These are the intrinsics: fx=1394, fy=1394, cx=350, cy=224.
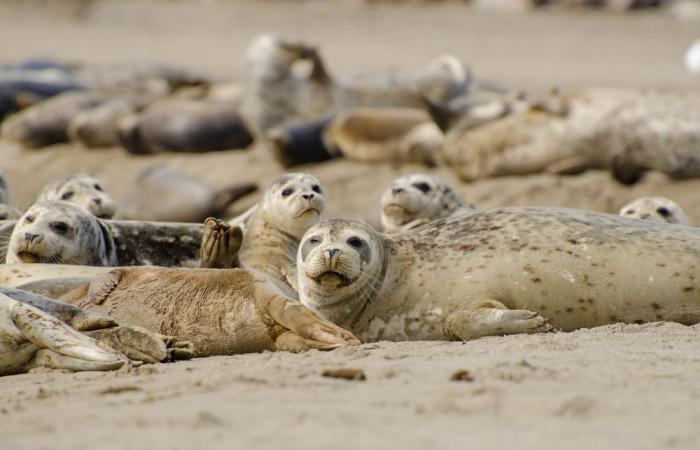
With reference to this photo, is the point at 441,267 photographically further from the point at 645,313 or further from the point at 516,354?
the point at 516,354


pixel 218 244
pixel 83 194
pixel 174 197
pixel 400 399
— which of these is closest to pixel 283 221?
pixel 218 244

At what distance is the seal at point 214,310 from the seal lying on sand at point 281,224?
3.81 feet

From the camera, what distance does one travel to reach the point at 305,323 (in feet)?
15.9

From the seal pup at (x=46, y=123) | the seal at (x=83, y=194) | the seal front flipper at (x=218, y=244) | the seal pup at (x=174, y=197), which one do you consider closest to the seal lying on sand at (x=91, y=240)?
the seal front flipper at (x=218, y=244)

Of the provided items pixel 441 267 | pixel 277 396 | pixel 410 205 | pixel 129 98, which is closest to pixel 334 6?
pixel 129 98

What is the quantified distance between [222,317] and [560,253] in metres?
1.33

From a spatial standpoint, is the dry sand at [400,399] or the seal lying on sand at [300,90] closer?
the dry sand at [400,399]

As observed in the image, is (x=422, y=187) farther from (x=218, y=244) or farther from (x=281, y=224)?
(x=218, y=244)

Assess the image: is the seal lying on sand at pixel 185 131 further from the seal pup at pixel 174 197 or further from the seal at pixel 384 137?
the seal pup at pixel 174 197

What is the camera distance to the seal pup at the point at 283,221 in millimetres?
6801

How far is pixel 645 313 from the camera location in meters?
5.19

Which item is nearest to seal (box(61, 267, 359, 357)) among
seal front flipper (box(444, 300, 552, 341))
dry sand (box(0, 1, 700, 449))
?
dry sand (box(0, 1, 700, 449))

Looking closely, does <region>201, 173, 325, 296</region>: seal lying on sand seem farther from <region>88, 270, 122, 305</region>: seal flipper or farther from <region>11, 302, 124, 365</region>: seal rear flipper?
<region>11, 302, 124, 365</region>: seal rear flipper

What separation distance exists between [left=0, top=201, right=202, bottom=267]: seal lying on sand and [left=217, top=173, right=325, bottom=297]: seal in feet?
1.00
